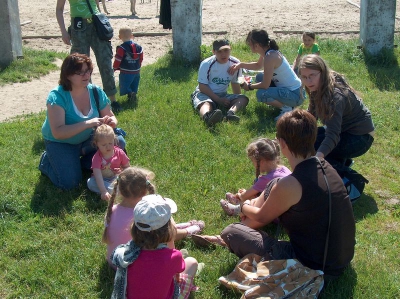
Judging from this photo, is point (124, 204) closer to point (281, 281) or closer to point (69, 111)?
point (281, 281)

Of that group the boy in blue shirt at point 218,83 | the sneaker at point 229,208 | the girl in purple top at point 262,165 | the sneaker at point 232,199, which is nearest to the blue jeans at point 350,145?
the girl in purple top at point 262,165

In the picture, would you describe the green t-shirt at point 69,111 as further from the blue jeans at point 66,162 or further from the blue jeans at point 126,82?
the blue jeans at point 126,82

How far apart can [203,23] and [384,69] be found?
6.42 metres

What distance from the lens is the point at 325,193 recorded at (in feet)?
10.9

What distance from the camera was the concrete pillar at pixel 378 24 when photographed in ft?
31.3

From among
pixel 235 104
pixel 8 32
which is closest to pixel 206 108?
pixel 235 104

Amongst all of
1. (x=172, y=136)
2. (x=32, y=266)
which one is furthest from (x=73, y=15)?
(x=32, y=266)

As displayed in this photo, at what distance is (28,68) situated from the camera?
9.99 meters

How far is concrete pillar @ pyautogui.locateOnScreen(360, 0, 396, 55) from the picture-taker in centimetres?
955

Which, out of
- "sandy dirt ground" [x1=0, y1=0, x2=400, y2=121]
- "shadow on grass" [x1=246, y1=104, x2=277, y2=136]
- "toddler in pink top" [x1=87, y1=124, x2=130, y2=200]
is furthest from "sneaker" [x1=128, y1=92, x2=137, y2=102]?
"toddler in pink top" [x1=87, y1=124, x2=130, y2=200]

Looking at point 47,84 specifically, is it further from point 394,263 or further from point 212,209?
point 394,263

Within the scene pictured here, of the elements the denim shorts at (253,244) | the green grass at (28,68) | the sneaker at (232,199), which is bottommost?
the green grass at (28,68)

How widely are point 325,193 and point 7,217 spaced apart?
9.28ft

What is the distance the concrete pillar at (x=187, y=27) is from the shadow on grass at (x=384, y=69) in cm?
309
